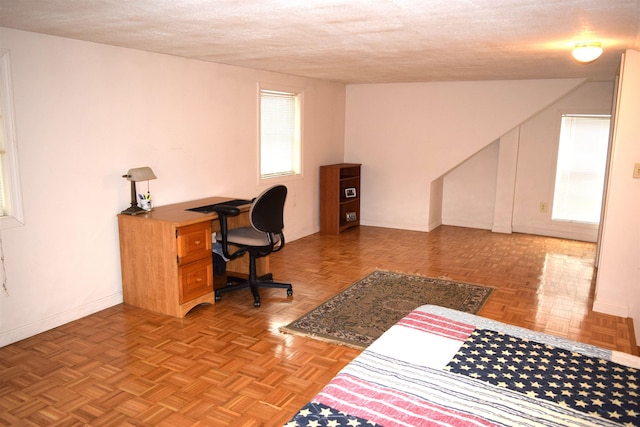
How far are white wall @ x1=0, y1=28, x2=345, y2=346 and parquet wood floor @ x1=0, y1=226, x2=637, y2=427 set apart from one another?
293mm

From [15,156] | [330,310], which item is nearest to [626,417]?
[330,310]

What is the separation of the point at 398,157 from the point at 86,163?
4486 millimetres

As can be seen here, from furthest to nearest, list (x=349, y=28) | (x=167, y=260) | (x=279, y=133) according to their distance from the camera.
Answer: (x=279, y=133), (x=167, y=260), (x=349, y=28)

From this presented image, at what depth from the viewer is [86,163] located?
3.64 metres

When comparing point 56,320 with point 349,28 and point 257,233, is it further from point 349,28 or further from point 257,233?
point 349,28

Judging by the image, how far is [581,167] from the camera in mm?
6457

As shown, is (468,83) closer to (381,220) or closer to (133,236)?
(381,220)

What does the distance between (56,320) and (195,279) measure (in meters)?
1.03

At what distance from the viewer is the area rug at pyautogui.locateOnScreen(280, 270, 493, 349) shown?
344cm

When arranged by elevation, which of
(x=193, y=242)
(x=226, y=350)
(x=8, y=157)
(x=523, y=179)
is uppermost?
(x=8, y=157)

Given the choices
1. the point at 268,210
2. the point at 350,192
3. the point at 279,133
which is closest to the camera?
the point at 268,210

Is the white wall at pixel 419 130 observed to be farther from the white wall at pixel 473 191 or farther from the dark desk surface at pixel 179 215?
the dark desk surface at pixel 179 215

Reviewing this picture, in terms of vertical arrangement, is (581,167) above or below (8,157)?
below

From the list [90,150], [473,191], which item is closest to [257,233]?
[90,150]
